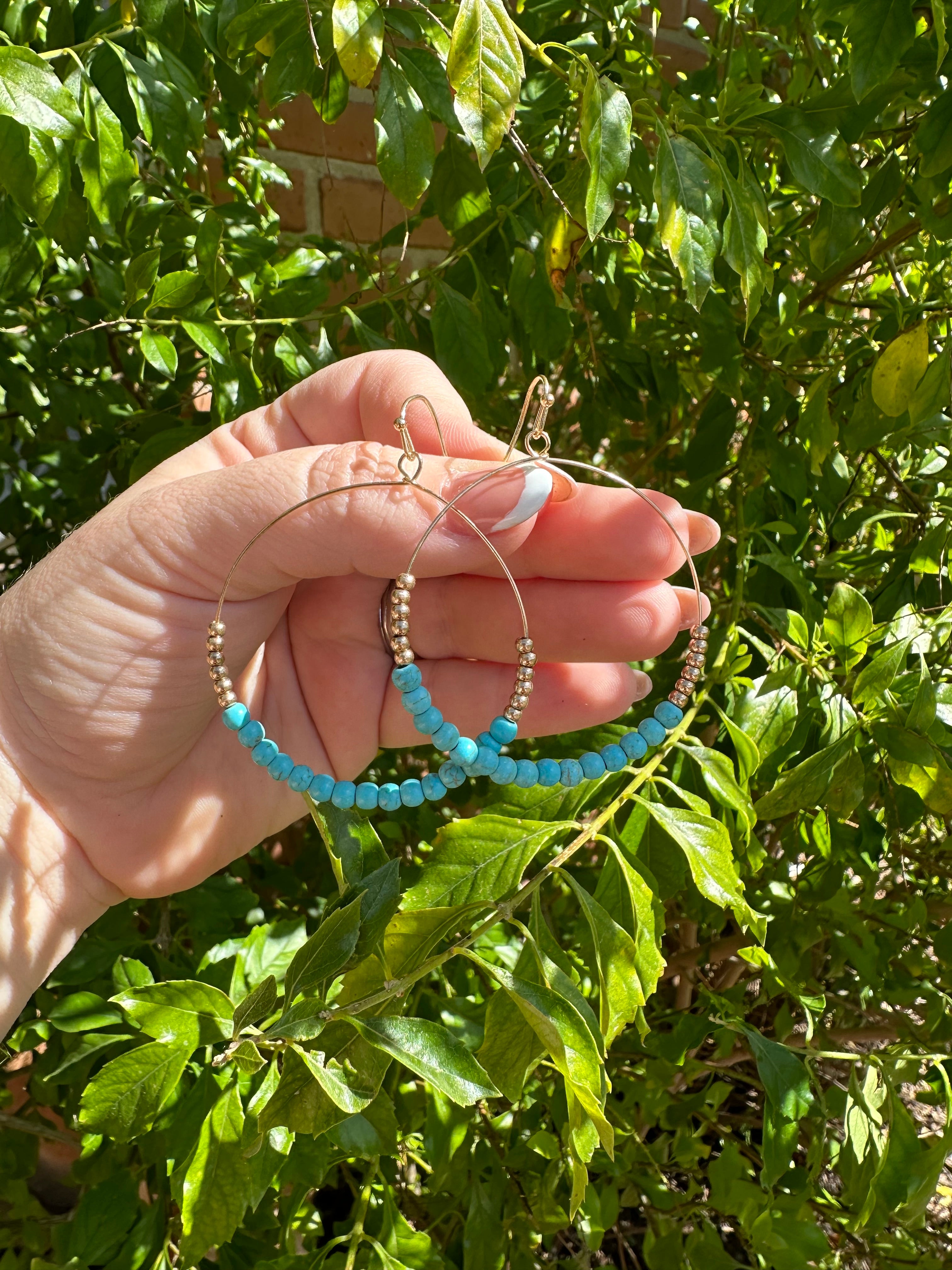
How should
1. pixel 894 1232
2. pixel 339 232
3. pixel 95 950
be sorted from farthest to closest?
pixel 339 232 → pixel 894 1232 → pixel 95 950

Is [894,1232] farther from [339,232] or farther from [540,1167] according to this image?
[339,232]

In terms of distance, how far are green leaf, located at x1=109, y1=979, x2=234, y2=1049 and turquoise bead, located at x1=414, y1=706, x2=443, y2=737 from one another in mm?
232

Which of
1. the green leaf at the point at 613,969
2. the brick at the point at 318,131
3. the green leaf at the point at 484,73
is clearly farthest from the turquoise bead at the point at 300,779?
the brick at the point at 318,131

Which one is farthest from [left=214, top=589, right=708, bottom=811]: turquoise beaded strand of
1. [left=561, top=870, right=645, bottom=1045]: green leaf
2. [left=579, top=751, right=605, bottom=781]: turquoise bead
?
[left=561, top=870, right=645, bottom=1045]: green leaf

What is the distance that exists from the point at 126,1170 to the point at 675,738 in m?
0.60

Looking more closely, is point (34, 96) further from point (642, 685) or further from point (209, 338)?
point (642, 685)

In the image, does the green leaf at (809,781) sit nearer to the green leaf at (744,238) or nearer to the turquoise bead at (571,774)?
the turquoise bead at (571,774)

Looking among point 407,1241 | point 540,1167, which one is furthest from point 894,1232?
point 407,1241

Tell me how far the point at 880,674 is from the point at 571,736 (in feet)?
0.88

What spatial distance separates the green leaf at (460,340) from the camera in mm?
893

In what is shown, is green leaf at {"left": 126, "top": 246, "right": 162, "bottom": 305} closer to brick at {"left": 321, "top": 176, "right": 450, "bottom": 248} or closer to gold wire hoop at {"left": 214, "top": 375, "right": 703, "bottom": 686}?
gold wire hoop at {"left": 214, "top": 375, "right": 703, "bottom": 686}

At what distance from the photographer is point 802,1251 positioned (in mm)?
961

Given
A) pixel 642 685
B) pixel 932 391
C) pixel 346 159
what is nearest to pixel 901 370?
pixel 932 391

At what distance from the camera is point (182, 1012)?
0.73m
